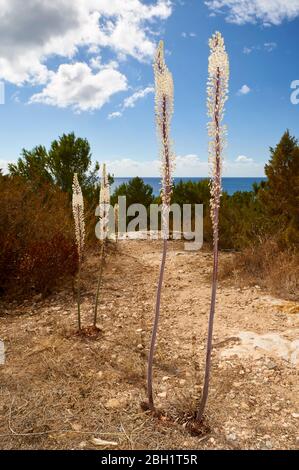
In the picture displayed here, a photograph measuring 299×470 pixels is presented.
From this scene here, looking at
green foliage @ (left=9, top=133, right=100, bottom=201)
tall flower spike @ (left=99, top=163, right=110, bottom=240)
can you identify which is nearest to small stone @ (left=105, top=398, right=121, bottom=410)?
tall flower spike @ (left=99, top=163, right=110, bottom=240)

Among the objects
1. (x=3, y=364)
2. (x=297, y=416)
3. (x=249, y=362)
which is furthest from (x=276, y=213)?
(x=3, y=364)

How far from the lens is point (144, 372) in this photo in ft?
12.9

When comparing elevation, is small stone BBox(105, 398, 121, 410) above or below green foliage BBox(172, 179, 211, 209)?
below

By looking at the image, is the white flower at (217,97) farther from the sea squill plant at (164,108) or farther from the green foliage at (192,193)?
the green foliage at (192,193)

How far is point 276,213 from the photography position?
32.0 feet

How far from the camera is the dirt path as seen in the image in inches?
115

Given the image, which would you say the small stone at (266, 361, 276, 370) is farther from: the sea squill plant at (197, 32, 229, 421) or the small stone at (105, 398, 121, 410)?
the sea squill plant at (197, 32, 229, 421)

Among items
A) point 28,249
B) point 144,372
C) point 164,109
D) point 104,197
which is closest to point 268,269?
point 104,197

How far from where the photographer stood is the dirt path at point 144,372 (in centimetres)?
293

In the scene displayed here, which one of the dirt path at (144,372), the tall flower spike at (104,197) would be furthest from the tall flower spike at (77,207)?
the dirt path at (144,372)

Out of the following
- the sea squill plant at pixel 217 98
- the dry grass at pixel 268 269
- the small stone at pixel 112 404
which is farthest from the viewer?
the dry grass at pixel 268 269

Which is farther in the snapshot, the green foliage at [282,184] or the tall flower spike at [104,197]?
the green foliage at [282,184]

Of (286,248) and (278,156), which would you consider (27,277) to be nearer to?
(286,248)

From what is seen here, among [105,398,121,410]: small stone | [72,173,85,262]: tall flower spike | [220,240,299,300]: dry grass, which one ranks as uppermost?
[72,173,85,262]: tall flower spike
